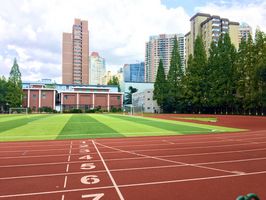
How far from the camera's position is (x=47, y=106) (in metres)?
102

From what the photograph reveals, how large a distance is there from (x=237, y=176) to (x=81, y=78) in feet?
533

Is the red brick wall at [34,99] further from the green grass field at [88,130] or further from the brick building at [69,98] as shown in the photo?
the green grass field at [88,130]

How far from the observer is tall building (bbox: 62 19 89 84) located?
163625 mm

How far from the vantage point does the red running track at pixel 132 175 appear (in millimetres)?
6378

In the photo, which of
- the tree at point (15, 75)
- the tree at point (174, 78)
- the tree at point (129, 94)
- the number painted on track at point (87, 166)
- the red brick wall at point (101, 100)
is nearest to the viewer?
the number painted on track at point (87, 166)

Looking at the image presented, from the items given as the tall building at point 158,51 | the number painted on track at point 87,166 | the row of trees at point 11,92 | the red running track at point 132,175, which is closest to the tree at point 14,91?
the row of trees at point 11,92

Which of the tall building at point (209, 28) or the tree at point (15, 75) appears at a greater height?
the tall building at point (209, 28)

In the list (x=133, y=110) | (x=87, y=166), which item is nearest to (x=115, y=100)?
(x=133, y=110)

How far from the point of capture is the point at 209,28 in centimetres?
10669

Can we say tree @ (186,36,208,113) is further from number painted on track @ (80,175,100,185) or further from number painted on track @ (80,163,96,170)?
number painted on track @ (80,175,100,185)

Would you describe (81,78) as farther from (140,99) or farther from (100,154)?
(100,154)

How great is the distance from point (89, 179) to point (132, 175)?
128 centimetres

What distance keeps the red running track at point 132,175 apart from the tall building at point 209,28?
102 meters

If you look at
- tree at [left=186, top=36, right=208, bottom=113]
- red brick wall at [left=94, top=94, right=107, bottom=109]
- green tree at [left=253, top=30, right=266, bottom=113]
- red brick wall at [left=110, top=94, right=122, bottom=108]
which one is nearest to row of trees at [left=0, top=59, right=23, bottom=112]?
red brick wall at [left=94, top=94, right=107, bottom=109]
